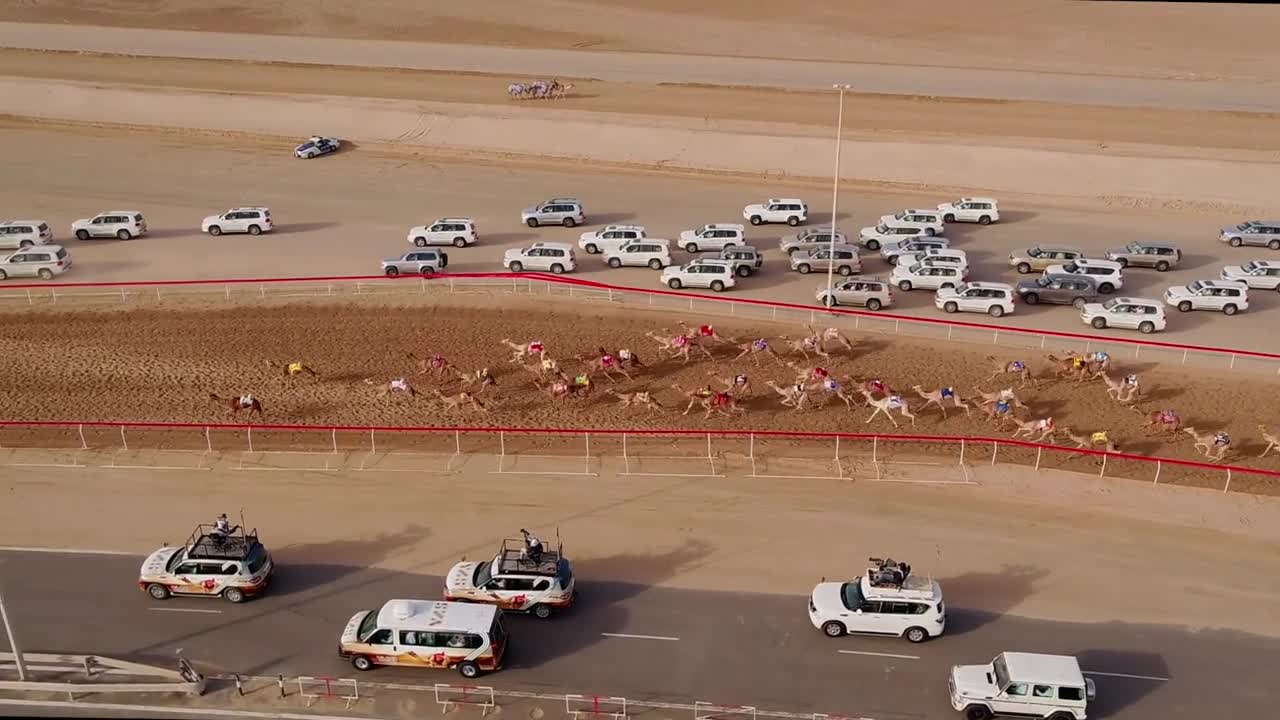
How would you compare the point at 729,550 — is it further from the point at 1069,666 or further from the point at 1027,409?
the point at 1027,409

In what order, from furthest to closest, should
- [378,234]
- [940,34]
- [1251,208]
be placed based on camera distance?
[940,34], [1251,208], [378,234]

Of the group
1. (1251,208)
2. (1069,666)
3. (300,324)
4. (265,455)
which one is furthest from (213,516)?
(1251,208)

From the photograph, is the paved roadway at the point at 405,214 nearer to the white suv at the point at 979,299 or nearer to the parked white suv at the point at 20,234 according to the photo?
the white suv at the point at 979,299

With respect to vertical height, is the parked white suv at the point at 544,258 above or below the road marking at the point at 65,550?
above

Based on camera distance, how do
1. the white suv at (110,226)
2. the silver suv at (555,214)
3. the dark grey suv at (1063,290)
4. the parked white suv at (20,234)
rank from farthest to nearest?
the silver suv at (555,214) → the white suv at (110,226) → the parked white suv at (20,234) → the dark grey suv at (1063,290)

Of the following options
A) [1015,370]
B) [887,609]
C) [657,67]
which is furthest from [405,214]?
[887,609]

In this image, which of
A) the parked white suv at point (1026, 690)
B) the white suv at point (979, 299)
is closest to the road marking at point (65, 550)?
the parked white suv at point (1026, 690)
